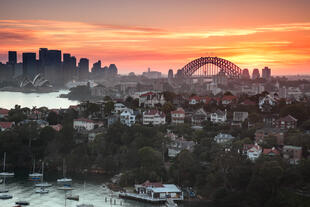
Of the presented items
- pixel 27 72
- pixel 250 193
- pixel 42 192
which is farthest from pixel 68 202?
pixel 27 72

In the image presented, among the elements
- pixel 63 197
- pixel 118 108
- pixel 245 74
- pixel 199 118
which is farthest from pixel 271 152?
pixel 245 74

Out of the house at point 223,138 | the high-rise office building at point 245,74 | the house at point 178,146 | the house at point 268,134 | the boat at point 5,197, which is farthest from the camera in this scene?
the high-rise office building at point 245,74

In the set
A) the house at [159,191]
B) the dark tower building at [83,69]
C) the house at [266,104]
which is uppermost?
the dark tower building at [83,69]

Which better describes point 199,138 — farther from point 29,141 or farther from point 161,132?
point 29,141

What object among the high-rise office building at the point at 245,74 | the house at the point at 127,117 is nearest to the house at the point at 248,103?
the house at the point at 127,117

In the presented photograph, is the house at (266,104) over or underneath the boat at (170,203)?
over

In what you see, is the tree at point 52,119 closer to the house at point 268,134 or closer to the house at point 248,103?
the house at point 248,103

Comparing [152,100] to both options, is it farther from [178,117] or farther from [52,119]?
[52,119]
